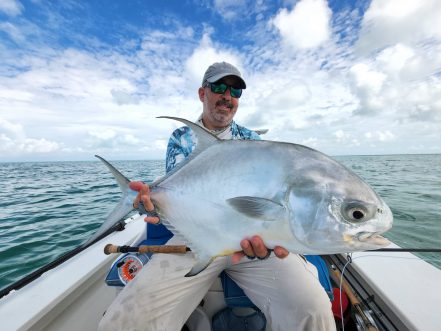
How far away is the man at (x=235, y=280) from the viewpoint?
62.1 inches

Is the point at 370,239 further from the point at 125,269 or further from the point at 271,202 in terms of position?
the point at 125,269

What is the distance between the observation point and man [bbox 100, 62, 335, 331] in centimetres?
158

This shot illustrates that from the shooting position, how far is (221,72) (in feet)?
8.47

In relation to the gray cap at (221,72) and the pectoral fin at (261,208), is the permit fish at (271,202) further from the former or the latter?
the gray cap at (221,72)

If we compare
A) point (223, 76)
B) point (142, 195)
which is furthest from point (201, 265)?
point (223, 76)

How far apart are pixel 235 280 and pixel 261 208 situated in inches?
42.0

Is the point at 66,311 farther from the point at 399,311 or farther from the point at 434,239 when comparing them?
the point at 434,239

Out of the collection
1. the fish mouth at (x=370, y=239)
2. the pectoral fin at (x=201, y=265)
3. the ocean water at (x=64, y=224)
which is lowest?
the ocean water at (x=64, y=224)

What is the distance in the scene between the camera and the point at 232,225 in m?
1.32

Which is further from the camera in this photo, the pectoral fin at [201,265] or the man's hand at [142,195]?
the man's hand at [142,195]

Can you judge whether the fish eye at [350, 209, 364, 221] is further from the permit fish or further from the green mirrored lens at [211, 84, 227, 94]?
the green mirrored lens at [211, 84, 227, 94]

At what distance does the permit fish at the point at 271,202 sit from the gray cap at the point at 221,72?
1.20 m

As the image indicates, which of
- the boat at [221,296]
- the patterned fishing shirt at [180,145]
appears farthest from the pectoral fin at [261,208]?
the patterned fishing shirt at [180,145]

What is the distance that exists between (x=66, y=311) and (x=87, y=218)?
564 centimetres
